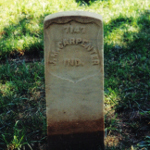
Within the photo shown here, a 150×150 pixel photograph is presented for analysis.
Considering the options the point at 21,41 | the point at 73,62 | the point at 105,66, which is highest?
the point at 21,41

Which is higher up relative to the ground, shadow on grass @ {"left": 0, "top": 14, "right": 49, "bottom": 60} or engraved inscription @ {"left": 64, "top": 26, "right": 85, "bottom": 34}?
engraved inscription @ {"left": 64, "top": 26, "right": 85, "bottom": 34}

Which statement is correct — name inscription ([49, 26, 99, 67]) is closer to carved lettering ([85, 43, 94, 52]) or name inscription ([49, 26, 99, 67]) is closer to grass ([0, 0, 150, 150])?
carved lettering ([85, 43, 94, 52])

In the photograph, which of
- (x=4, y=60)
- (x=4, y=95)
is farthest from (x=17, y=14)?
(x=4, y=95)

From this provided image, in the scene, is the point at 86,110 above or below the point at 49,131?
above

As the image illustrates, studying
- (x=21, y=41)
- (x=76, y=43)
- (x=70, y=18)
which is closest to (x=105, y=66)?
(x=21, y=41)

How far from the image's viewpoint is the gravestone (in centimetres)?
246

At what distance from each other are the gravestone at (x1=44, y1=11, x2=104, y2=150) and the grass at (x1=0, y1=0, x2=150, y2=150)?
0.97 ft

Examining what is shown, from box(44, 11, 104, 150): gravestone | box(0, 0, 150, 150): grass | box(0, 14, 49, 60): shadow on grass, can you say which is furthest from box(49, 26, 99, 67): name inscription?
box(0, 14, 49, 60): shadow on grass

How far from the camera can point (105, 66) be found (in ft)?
13.9

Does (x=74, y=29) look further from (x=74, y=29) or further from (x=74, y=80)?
(x=74, y=80)

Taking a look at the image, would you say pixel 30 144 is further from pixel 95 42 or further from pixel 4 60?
pixel 4 60

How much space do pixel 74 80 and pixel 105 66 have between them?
5.55 ft

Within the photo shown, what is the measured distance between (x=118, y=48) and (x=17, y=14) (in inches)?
76.4

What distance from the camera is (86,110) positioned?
9.00 ft
